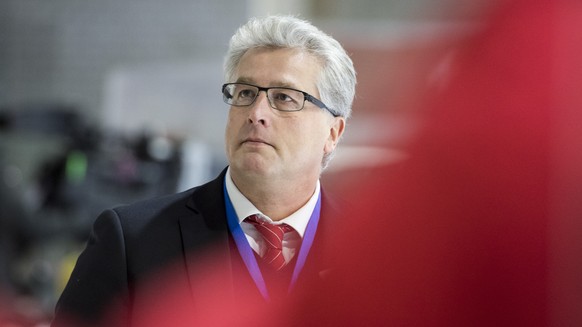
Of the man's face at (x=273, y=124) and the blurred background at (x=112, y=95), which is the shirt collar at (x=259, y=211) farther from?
the blurred background at (x=112, y=95)

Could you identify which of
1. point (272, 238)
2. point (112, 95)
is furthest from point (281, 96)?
point (112, 95)

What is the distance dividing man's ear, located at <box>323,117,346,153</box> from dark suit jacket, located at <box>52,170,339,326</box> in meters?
0.05

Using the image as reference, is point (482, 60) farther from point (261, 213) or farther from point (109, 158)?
point (109, 158)

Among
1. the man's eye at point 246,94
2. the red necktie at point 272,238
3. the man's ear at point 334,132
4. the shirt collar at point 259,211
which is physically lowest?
the red necktie at point 272,238

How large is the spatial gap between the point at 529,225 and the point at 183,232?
34 centimetres

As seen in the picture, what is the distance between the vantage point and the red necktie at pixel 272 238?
630 millimetres

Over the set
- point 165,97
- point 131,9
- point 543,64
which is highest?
point 543,64

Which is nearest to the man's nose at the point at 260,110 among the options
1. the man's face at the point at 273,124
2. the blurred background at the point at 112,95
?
the man's face at the point at 273,124

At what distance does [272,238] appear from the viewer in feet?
2.12

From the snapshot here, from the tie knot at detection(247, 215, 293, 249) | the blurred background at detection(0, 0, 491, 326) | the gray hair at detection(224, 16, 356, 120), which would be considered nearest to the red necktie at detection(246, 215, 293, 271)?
the tie knot at detection(247, 215, 293, 249)

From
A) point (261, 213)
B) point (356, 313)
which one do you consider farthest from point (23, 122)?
point (356, 313)

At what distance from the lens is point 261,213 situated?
66 centimetres

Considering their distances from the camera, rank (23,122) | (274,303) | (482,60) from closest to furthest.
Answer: (482,60), (274,303), (23,122)

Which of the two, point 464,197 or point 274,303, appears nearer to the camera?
point 464,197
